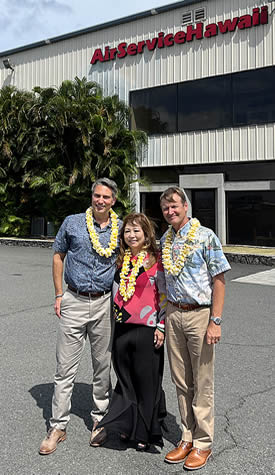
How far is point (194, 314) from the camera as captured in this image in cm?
303

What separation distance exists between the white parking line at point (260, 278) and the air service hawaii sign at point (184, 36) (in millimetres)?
9354

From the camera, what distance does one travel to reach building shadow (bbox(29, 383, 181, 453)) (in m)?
3.31

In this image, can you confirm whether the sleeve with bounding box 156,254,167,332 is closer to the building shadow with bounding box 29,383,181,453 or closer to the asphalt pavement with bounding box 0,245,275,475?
the building shadow with bounding box 29,383,181,453

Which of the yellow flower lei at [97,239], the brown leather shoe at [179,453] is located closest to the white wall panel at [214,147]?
the yellow flower lei at [97,239]

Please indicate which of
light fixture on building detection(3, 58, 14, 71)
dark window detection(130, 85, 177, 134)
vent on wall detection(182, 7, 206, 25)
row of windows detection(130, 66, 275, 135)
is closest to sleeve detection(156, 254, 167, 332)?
row of windows detection(130, 66, 275, 135)

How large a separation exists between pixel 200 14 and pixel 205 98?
3186 mm

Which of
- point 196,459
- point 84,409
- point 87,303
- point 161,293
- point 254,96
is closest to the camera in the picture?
point 196,459

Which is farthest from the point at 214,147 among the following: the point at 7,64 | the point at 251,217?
the point at 7,64

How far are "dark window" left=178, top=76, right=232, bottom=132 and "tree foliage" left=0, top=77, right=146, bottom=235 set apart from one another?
2087 mm

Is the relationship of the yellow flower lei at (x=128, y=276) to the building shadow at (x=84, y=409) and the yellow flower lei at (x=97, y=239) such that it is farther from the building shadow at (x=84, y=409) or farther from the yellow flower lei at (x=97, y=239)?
the building shadow at (x=84, y=409)

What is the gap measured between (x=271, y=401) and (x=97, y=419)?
5.28 ft

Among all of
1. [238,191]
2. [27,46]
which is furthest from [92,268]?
→ [27,46]

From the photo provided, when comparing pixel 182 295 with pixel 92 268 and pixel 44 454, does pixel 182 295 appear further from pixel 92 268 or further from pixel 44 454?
pixel 44 454

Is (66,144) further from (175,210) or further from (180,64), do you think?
(175,210)
